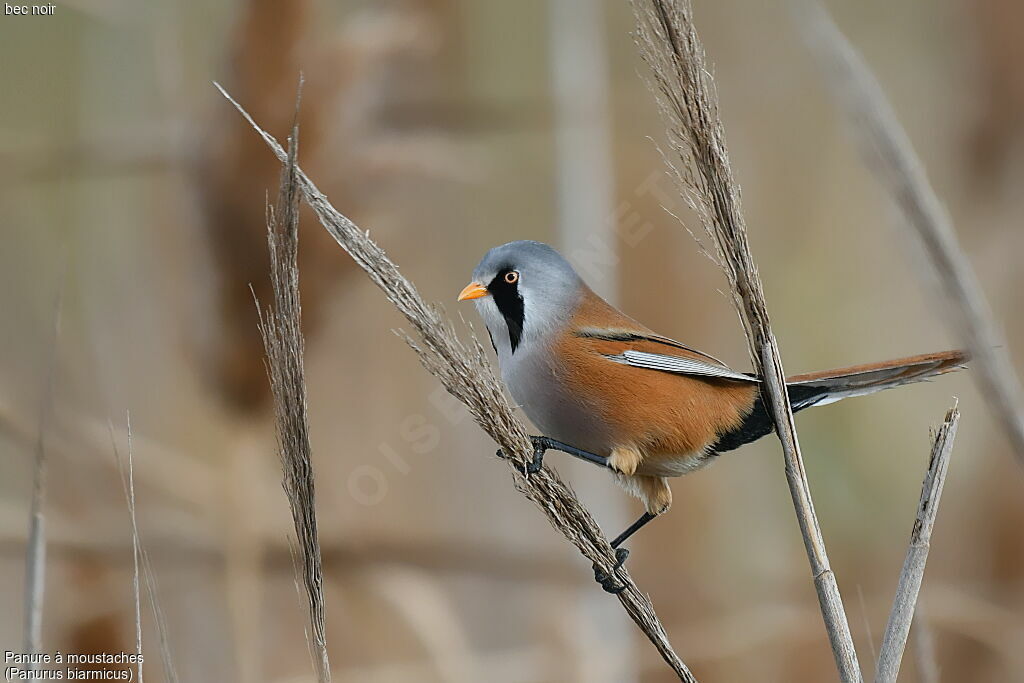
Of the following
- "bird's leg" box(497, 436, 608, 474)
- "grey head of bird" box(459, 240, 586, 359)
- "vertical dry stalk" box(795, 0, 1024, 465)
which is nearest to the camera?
"vertical dry stalk" box(795, 0, 1024, 465)

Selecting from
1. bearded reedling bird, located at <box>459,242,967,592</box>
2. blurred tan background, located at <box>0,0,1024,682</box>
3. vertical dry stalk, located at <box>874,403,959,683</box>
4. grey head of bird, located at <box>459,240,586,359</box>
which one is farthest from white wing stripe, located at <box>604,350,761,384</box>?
blurred tan background, located at <box>0,0,1024,682</box>

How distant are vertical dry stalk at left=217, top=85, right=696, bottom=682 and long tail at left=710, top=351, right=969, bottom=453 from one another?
0.28 meters

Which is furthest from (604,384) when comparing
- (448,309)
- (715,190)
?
(448,309)

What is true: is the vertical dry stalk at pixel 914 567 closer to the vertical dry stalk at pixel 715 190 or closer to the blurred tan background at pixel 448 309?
the vertical dry stalk at pixel 715 190

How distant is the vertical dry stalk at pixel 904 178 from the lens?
668mm

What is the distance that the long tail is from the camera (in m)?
1.07

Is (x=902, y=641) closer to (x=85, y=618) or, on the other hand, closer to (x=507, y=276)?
(x=507, y=276)

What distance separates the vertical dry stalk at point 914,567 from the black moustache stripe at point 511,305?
60cm

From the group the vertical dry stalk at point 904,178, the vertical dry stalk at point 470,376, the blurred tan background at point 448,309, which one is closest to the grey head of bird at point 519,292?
the vertical dry stalk at point 470,376

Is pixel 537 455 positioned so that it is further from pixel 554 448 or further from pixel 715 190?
pixel 715 190

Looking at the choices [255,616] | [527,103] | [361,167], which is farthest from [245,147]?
[255,616]

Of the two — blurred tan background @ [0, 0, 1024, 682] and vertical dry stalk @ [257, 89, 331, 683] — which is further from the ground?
blurred tan background @ [0, 0, 1024, 682]

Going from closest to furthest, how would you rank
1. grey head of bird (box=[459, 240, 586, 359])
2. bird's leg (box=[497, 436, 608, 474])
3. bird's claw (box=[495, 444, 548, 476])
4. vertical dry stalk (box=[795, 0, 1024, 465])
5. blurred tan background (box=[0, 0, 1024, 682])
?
vertical dry stalk (box=[795, 0, 1024, 465]) → bird's claw (box=[495, 444, 548, 476]) → bird's leg (box=[497, 436, 608, 474]) → grey head of bird (box=[459, 240, 586, 359]) → blurred tan background (box=[0, 0, 1024, 682])

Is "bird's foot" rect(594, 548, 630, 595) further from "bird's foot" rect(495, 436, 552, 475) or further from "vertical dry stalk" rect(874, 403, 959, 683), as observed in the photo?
Result: "vertical dry stalk" rect(874, 403, 959, 683)
